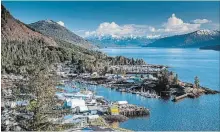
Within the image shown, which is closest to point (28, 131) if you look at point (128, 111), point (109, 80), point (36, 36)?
point (128, 111)

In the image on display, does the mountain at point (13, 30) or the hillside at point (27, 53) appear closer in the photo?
the hillside at point (27, 53)

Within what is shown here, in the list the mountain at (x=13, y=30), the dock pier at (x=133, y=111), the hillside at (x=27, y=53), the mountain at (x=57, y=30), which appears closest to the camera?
the dock pier at (x=133, y=111)

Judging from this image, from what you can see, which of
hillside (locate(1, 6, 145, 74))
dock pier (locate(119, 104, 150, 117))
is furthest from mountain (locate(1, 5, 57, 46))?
dock pier (locate(119, 104, 150, 117))

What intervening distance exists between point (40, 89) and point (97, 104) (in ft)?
67.4

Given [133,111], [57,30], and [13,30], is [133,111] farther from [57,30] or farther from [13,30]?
[57,30]

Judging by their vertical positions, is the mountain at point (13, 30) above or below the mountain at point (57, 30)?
below

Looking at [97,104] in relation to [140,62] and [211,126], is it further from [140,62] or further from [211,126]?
[140,62]

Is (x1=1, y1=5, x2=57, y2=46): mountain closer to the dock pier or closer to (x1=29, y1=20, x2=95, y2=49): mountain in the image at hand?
the dock pier

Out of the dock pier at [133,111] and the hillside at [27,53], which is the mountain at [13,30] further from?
the dock pier at [133,111]

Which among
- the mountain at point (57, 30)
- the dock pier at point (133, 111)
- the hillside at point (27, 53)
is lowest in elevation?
the dock pier at point (133, 111)

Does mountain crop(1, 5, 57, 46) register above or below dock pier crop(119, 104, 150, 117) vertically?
above

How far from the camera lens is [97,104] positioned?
3019 centimetres

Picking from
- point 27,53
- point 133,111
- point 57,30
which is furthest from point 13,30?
point 57,30

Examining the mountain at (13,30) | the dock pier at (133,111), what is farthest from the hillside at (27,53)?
the dock pier at (133,111)
